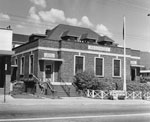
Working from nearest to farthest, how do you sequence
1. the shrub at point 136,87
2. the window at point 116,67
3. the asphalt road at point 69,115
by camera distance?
the asphalt road at point 69,115 < the shrub at point 136,87 < the window at point 116,67

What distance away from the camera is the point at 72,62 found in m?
26.0

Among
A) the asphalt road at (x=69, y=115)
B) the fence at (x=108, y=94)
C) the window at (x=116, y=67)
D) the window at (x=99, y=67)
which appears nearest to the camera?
the asphalt road at (x=69, y=115)

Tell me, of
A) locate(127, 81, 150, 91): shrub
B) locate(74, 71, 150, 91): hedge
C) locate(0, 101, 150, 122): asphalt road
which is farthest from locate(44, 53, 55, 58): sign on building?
locate(0, 101, 150, 122): asphalt road

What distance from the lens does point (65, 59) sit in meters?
25.6

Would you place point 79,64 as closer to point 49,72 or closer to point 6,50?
point 49,72

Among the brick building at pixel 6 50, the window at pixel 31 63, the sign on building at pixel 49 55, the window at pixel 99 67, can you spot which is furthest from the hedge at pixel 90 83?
the brick building at pixel 6 50

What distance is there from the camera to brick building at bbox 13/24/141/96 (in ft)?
81.9

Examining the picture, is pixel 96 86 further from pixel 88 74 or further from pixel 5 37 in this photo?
pixel 5 37

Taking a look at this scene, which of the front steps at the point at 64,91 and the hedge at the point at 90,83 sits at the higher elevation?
the hedge at the point at 90,83

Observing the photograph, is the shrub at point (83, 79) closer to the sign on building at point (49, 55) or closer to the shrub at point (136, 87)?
the sign on building at point (49, 55)

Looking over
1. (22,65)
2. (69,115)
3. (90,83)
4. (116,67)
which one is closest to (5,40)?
(22,65)

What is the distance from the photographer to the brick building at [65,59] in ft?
81.9

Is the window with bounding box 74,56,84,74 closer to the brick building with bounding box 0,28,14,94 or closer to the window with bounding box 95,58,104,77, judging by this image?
the window with bounding box 95,58,104,77

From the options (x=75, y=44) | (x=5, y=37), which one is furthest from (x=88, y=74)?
(x=5, y=37)
